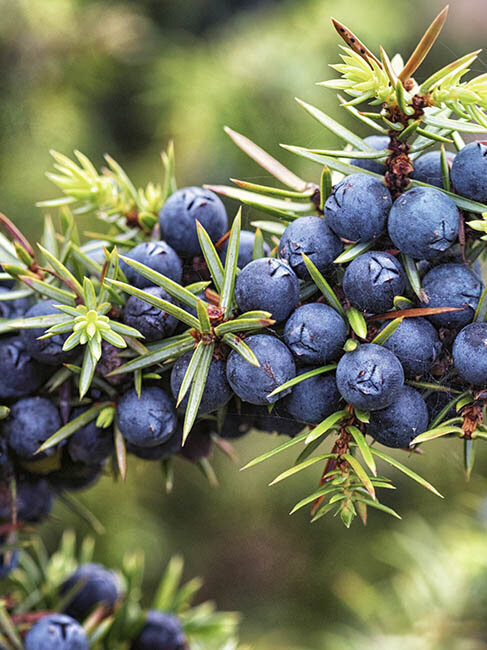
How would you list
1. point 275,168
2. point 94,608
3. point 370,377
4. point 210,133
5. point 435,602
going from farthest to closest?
point 210,133 → point 435,602 → point 94,608 → point 275,168 → point 370,377

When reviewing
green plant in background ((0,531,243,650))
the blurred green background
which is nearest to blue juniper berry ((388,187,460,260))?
green plant in background ((0,531,243,650))

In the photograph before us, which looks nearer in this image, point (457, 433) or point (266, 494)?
point (457, 433)

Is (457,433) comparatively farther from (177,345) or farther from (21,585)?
(21,585)

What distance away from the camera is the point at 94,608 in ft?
2.16

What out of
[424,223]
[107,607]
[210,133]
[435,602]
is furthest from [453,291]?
[210,133]

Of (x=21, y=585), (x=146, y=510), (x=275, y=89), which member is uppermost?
(x=275, y=89)

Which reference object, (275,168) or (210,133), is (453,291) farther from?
(210,133)

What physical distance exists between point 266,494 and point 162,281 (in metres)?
1.37

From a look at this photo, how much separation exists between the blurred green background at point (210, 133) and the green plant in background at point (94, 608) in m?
0.64

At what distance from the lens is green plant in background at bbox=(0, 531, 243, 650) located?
0.60m

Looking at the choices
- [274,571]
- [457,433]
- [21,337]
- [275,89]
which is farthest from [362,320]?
[274,571]

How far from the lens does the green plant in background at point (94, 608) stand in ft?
1.96

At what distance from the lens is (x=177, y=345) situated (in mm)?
427

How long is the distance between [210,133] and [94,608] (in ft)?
3.55
